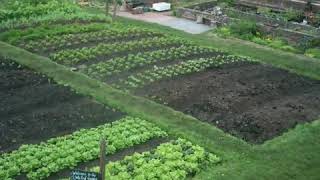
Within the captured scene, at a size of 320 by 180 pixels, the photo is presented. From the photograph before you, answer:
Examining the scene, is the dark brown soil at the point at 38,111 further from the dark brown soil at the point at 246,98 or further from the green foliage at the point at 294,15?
the green foliage at the point at 294,15

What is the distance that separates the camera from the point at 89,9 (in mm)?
38500

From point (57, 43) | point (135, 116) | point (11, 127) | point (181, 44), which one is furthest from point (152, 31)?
point (11, 127)

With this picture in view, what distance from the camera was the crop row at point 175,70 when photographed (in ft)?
78.6

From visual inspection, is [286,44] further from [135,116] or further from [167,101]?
[135,116]

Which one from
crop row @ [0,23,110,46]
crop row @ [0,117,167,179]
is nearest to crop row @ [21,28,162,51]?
crop row @ [0,23,110,46]

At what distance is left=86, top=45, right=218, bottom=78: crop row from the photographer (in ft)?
82.3

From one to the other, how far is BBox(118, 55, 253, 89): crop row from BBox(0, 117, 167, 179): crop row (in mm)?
4490

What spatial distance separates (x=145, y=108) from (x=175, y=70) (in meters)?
4.80

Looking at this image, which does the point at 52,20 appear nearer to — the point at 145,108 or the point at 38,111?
the point at 38,111

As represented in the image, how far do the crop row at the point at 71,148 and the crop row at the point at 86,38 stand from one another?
1052 cm

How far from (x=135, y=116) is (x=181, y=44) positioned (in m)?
10.5

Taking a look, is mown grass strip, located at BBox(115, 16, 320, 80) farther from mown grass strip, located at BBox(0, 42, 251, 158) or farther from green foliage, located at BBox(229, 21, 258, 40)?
mown grass strip, located at BBox(0, 42, 251, 158)

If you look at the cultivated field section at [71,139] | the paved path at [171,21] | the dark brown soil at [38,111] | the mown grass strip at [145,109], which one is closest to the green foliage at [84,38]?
the mown grass strip at [145,109]

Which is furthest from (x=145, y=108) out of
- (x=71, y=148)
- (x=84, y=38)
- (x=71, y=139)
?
(x=84, y=38)
